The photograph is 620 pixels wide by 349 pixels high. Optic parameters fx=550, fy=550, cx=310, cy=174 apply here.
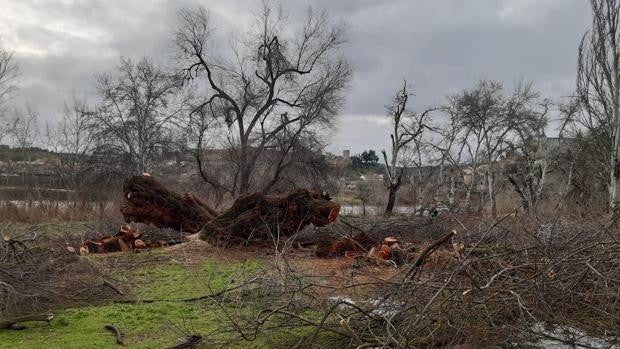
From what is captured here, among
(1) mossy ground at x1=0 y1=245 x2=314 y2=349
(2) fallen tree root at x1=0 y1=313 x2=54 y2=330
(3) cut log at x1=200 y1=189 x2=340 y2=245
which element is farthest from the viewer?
(3) cut log at x1=200 y1=189 x2=340 y2=245

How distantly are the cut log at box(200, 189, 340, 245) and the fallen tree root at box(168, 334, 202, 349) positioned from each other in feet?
18.1

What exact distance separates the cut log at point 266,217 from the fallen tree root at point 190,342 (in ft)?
18.1

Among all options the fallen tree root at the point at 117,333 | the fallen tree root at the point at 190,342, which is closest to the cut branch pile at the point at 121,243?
the fallen tree root at the point at 117,333

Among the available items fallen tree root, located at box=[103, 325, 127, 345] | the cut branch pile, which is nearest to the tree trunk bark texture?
the cut branch pile

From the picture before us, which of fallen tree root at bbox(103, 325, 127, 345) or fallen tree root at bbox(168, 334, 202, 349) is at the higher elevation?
fallen tree root at bbox(168, 334, 202, 349)

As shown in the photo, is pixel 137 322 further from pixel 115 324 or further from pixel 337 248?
pixel 337 248

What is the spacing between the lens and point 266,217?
428 inches

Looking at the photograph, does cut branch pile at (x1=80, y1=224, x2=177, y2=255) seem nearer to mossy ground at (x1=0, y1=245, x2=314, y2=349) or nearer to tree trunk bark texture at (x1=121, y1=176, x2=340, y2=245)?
tree trunk bark texture at (x1=121, y1=176, x2=340, y2=245)

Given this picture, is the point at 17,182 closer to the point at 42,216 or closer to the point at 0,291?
the point at 42,216

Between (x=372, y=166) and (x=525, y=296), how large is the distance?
64.1m

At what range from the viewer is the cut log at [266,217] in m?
10.6

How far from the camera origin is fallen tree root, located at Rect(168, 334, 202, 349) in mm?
4535

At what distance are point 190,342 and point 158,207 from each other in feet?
24.8

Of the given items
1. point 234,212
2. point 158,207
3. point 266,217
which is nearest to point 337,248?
point 266,217
